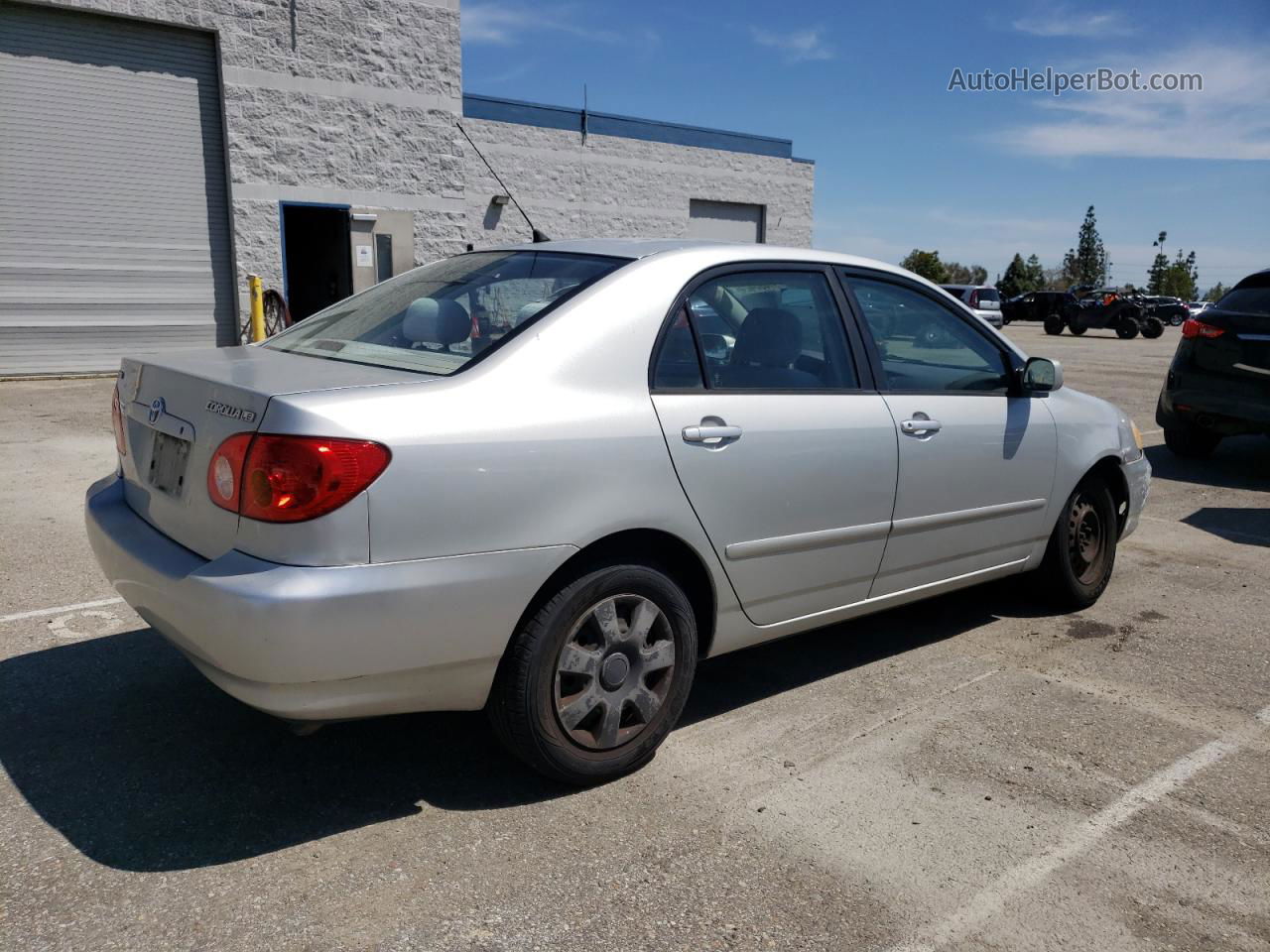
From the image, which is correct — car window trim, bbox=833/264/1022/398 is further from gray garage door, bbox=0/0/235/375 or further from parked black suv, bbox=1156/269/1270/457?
gray garage door, bbox=0/0/235/375

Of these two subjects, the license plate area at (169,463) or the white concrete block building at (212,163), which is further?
the white concrete block building at (212,163)

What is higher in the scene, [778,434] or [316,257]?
Result: [316,257]

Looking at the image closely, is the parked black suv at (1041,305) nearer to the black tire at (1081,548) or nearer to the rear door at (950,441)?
the black tire at (1081,548)

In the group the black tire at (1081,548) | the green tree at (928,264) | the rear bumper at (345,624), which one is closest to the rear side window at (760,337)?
the rear bumper at (345,624)

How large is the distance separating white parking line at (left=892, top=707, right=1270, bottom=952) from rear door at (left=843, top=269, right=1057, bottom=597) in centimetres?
112

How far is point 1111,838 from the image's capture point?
307 centimetres

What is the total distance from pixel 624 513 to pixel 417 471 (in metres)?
0.66

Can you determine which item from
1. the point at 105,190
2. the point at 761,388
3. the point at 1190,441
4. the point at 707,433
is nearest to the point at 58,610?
the point at 707,433

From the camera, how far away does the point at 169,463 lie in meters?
3.14

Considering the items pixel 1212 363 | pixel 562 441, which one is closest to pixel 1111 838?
pixel 562 441

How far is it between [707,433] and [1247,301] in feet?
24.4

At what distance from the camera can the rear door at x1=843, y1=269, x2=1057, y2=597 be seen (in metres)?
4.08

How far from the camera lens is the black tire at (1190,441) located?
379 inches

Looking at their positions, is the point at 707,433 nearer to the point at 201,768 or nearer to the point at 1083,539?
the point at 201,768
